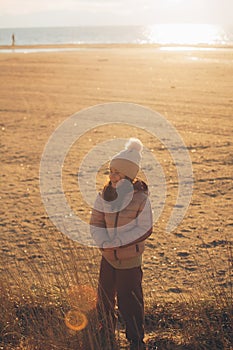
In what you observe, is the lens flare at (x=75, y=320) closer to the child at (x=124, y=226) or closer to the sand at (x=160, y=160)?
the child at (x=124, y=226)

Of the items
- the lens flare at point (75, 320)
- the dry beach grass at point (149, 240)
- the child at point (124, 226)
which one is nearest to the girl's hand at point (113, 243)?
the child at point (124, 226)

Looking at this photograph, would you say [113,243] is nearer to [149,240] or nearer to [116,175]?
[116,175]

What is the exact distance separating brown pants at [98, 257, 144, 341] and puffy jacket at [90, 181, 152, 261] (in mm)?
133

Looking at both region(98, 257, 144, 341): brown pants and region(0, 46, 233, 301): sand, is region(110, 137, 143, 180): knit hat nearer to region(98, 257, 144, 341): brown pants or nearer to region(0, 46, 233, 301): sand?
region(98, 257, 144, 341): brown pants

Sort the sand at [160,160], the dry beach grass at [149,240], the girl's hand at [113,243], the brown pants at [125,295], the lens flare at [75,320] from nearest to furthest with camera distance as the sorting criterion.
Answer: the girl's hand at [113,243] → the brown pants at [125,295] → the lens flare at [75,320] → the dry beach grass at [149,240] → the sand at [160,160]

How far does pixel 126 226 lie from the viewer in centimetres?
304

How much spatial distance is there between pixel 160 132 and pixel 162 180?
3169 mm

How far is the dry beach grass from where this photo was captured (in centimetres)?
345

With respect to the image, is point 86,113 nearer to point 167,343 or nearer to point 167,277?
point 167,277

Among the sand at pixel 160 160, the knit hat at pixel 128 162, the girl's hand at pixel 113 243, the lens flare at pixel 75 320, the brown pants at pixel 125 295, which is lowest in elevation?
the sand at pixel 160 160

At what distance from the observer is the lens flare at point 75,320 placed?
10.6ft

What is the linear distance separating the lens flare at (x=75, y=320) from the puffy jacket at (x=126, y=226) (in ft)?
1.72

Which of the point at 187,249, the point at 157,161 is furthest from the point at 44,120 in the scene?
the point at 187,249

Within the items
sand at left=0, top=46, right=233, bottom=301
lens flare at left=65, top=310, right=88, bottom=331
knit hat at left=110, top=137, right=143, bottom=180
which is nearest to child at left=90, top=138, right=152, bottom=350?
knit hat at left=110, top=137, right=143, bottom=180
